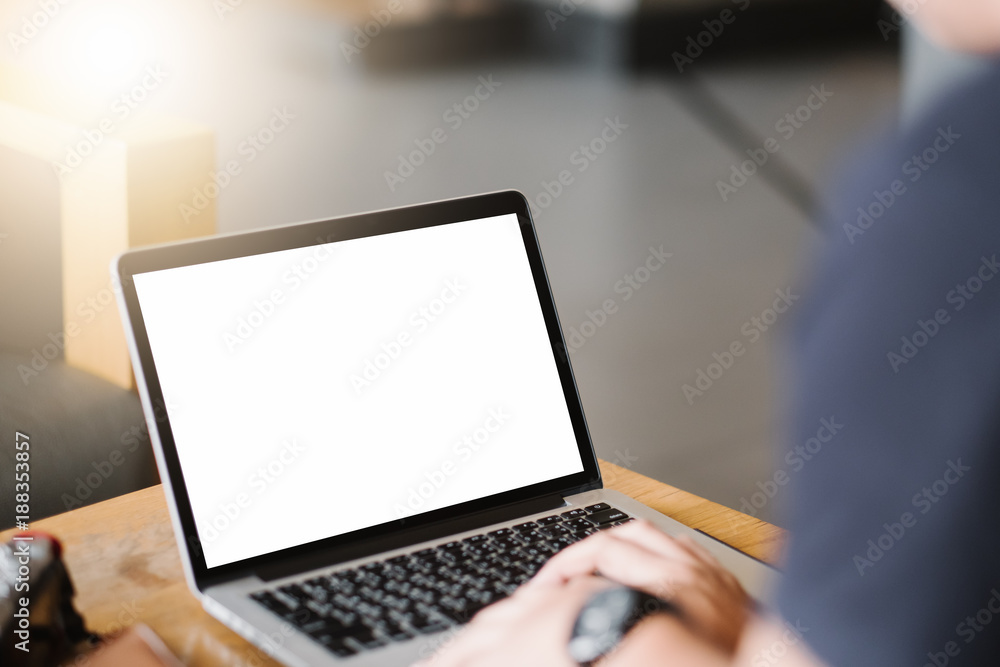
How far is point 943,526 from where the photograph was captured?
0.79 feet

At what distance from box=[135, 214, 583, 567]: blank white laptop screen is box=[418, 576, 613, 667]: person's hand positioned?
0.13 metres

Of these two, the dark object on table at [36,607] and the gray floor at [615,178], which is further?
the gray floor at [615,178]

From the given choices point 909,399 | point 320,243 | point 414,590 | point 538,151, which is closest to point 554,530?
point 414,590

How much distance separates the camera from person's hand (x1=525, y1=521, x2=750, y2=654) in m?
0.48

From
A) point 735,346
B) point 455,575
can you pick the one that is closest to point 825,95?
point 735,346

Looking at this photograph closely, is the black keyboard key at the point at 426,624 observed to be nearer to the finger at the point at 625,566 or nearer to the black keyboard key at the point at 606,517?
the finger at the point at 625,566

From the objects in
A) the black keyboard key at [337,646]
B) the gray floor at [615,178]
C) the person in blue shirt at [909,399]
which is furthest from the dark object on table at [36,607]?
the gray floor at [615,178]

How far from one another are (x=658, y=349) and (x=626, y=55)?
11.1ft

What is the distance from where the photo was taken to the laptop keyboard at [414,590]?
495 millimetres

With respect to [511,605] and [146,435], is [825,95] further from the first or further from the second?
[511,605]

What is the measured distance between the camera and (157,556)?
63 centimetres

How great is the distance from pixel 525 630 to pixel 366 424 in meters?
0.21

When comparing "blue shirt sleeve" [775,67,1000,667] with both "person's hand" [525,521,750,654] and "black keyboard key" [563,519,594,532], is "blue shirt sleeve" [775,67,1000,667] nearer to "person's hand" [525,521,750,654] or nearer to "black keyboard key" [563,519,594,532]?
"person's hand" [525,521,750,654]

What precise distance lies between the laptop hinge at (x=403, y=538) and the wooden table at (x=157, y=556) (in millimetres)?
53
